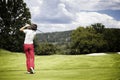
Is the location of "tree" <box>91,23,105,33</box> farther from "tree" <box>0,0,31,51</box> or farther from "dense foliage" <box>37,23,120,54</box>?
"tree" <box>0,0,31,51</box>

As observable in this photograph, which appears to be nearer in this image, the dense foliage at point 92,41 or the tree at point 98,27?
the dense foliage at point 92,41

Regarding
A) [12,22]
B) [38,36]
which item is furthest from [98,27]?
[12,22]

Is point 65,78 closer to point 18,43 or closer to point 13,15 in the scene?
point 18,43

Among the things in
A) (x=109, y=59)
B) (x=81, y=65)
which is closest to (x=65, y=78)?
(x=81, y=65)

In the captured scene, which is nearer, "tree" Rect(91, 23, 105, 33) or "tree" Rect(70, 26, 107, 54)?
"tree" Rect(70, 26, 107, 54)

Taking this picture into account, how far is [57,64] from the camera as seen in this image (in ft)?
42.6

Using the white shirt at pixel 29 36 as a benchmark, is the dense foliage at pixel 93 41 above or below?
below

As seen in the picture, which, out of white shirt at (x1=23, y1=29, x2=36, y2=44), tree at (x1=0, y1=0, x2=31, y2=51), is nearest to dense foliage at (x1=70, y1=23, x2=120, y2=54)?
tree at (x1=0, y1=0, x2=31, y2=51)

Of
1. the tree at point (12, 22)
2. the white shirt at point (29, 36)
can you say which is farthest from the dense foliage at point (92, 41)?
the white shirt at point (29, 36)

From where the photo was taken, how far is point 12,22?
2111 inches

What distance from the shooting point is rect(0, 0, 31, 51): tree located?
1993 inches

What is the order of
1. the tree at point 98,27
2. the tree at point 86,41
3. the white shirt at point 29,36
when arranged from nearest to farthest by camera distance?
the white shirt at point 29,36
the tree at point 86,41
the tree at point 98,27

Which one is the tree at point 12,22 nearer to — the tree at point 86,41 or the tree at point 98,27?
the tree at point 86,41

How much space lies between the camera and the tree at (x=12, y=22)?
5062 centimetres
